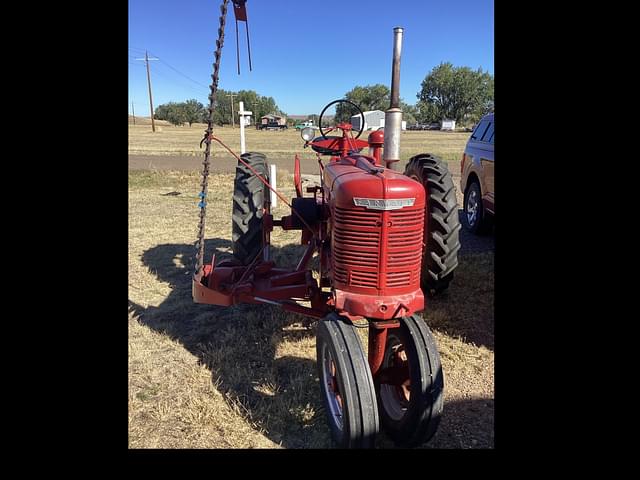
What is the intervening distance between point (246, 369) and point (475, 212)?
4.94m

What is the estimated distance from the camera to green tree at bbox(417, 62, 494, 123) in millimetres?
64750

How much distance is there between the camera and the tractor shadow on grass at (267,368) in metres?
2.73

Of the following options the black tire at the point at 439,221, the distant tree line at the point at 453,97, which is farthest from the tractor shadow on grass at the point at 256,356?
the distant tree line at the point at 453,97

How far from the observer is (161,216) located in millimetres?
8250

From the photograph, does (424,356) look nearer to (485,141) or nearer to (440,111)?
(485,141)

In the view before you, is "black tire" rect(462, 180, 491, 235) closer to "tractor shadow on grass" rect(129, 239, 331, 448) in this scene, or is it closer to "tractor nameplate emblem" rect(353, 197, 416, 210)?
"tractor shadow on grass" rect(129, 239, 331, 448)

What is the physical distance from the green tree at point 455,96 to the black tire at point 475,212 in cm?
6192

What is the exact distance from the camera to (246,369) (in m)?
3.34

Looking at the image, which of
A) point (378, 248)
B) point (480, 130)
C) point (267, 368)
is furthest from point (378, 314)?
point (480, 130)

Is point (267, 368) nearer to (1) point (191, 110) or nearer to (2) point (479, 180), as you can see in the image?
(2) point (479, 180)

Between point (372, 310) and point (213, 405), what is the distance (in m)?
1.29

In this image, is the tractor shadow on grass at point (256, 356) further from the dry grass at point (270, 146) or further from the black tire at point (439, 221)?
the dry grass at point (270, 146)

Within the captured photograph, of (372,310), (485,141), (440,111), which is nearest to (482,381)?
(372,310)

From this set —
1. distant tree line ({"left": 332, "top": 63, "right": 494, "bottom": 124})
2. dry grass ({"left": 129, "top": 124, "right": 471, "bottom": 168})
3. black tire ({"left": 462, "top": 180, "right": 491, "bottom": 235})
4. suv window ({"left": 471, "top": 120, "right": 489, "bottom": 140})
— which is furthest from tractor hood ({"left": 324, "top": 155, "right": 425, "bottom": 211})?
distant tree line ({"left": 332, "top": 63, "right": 494, "bottom": 124})
